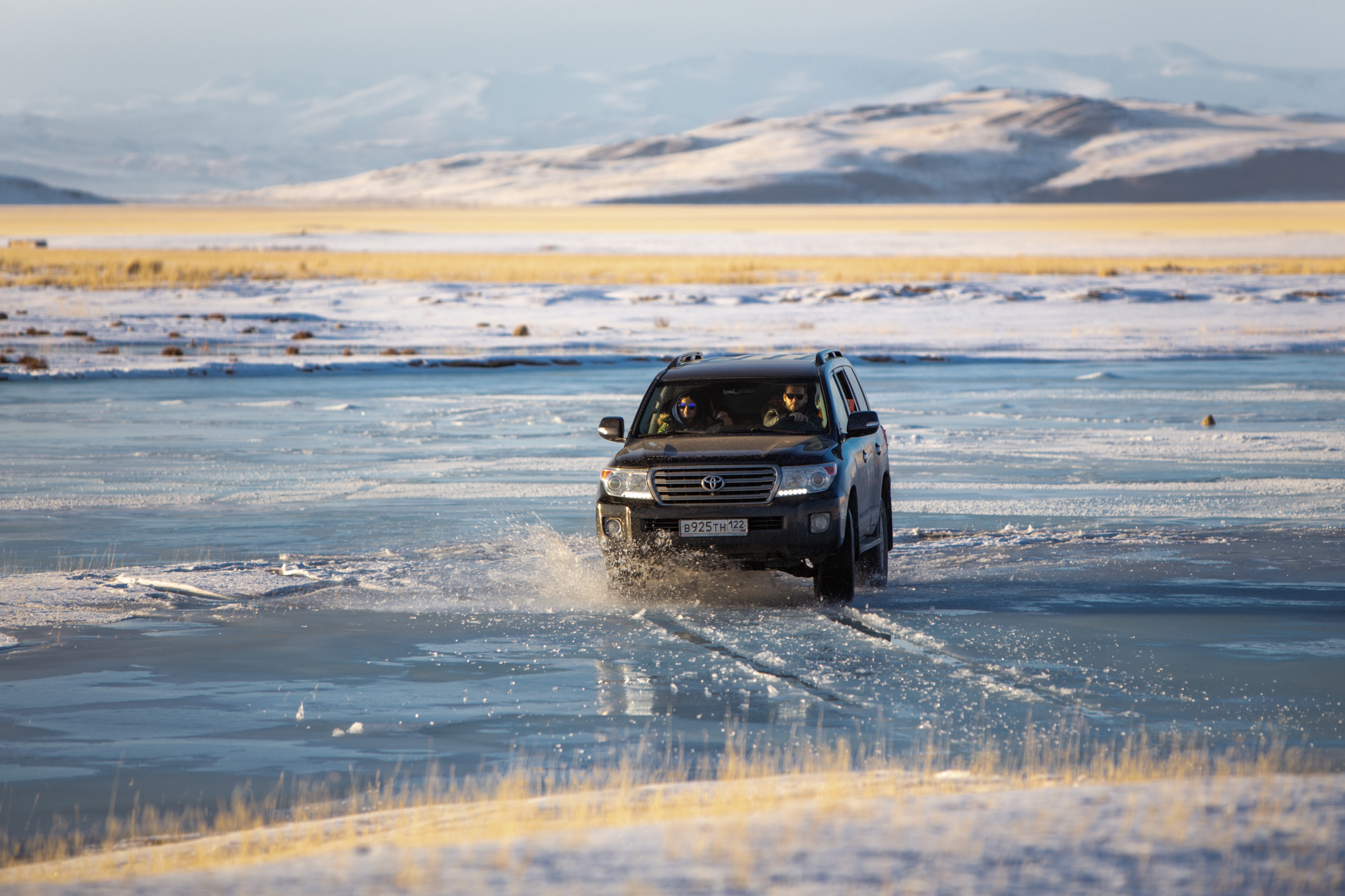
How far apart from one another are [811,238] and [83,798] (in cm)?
14171

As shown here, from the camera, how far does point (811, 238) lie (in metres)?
147

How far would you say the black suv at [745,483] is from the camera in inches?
456

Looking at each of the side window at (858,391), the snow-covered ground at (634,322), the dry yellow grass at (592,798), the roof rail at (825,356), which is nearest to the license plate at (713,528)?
the roof rail at (825,356)

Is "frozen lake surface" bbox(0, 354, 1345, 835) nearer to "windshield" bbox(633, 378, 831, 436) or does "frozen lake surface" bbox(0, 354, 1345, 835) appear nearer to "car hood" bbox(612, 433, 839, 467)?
"car hood" bbox(612, 433, 839, 467)

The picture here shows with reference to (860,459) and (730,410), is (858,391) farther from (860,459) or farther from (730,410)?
(860,459)

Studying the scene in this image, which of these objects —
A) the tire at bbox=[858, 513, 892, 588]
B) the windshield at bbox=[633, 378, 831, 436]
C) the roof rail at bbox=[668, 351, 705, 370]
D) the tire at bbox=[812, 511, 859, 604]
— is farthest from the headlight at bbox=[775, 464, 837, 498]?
the roof rail at bbox=[668, 351, 705, 370]

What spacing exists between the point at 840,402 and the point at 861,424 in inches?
20.3

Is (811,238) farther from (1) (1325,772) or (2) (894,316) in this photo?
(1) (1325,772)

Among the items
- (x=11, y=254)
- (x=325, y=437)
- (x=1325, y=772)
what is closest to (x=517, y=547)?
(x=1325, y=772)

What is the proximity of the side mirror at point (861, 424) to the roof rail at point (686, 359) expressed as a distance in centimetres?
132

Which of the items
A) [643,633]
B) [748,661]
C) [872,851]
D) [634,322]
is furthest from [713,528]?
[634,322]

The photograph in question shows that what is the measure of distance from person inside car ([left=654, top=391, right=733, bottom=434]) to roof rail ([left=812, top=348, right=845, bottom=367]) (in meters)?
0.82

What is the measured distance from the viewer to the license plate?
1158 cm

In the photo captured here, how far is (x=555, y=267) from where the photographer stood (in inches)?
3642
